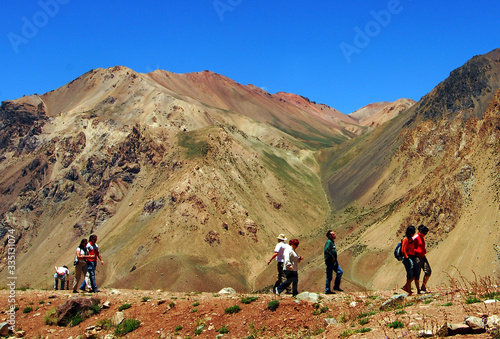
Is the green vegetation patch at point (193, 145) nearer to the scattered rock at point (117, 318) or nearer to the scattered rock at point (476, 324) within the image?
the scattered rock at point (117, 318)

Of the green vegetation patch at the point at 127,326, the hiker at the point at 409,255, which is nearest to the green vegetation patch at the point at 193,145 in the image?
the green vegetation patch at the point at 127,326

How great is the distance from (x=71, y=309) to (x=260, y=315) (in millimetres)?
7021

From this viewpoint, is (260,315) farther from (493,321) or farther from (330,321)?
(493,321)

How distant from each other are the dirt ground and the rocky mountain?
3362cm

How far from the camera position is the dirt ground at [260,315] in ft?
40.1

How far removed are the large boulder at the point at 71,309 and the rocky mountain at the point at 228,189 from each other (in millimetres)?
36679

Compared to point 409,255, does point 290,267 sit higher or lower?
higher

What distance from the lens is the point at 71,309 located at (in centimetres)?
1758

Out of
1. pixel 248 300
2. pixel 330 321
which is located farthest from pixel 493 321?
pixel 248 300

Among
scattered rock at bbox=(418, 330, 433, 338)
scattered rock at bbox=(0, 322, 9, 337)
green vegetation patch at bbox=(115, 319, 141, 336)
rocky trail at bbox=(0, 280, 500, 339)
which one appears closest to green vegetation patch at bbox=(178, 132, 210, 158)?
rocky trail at bbox=(0, 280, 500, 339)

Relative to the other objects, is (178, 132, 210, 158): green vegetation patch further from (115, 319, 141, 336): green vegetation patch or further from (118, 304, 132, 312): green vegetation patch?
(115, 319, 141, 336): green vegetation patch

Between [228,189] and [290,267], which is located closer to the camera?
[290,267]

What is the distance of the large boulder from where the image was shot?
17422mm

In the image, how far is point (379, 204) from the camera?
292ft
